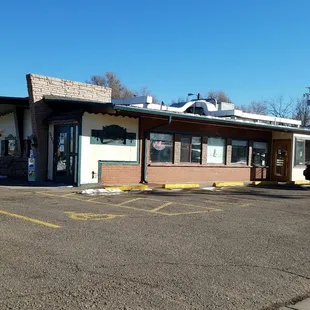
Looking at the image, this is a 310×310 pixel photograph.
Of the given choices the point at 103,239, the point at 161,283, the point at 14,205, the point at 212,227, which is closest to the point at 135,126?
the point at 14,205

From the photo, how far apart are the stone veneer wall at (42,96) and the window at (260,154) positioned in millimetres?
9877

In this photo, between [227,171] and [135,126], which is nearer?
[135,126]

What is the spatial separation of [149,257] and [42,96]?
1232 cm

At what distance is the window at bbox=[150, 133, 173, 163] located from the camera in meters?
18.1

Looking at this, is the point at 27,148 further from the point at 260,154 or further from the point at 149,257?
the point at 149,257

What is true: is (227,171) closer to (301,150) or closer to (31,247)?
(301,150)

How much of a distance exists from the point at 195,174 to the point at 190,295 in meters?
15.1

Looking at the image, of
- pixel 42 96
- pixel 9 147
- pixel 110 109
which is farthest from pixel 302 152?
Answer: pixel 9 147

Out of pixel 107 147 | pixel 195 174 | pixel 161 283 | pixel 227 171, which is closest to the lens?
pixel 161 283

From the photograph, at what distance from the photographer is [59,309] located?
4.00 meters

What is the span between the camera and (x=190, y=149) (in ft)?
63.6

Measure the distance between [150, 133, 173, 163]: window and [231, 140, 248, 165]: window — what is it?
4.18 metres

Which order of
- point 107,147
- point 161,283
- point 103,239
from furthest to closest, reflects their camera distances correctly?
point 107,147 → point 103,239 → point 161,283

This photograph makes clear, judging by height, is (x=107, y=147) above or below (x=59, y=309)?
above
